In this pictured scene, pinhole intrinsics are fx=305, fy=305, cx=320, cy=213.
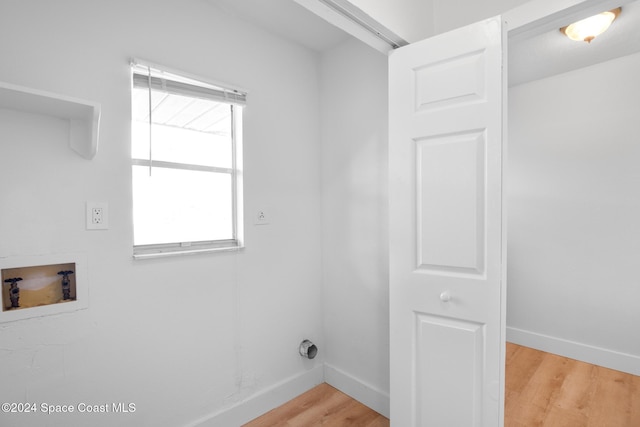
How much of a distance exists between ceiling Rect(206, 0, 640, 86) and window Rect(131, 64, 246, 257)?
1.60 feet

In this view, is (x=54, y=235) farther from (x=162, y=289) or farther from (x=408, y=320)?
(x=408, y=320)

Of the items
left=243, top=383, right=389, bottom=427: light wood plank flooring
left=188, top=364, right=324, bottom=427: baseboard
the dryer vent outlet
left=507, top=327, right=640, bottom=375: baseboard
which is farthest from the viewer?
left=507, top=327, right=640, bottom=375: baseboard

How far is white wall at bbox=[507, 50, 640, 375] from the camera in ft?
7.84

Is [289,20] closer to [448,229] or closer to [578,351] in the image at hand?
[448,229]

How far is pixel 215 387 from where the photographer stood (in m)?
1.71

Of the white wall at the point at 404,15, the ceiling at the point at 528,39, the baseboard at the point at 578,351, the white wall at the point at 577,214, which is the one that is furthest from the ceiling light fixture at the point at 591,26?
the baseboard at the point at 578,351

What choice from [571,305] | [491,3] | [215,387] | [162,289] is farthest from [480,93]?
[571,305]

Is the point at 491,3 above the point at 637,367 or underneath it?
above

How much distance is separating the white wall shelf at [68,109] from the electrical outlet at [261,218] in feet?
2.89

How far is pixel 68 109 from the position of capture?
1.18 metres

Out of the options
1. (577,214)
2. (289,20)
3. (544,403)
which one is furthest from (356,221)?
(577,214)

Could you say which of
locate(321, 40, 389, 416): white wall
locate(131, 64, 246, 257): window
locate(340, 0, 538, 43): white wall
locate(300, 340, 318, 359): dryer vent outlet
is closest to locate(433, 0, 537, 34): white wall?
locate(340, 0, 538, 43): white wall

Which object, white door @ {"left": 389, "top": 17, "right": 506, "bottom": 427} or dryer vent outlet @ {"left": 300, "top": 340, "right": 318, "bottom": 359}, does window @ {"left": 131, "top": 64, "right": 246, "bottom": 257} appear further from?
white door @ {"left": 389, "top": 17, "right": 506, "bottom": 427}

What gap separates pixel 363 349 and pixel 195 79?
1933 mm
